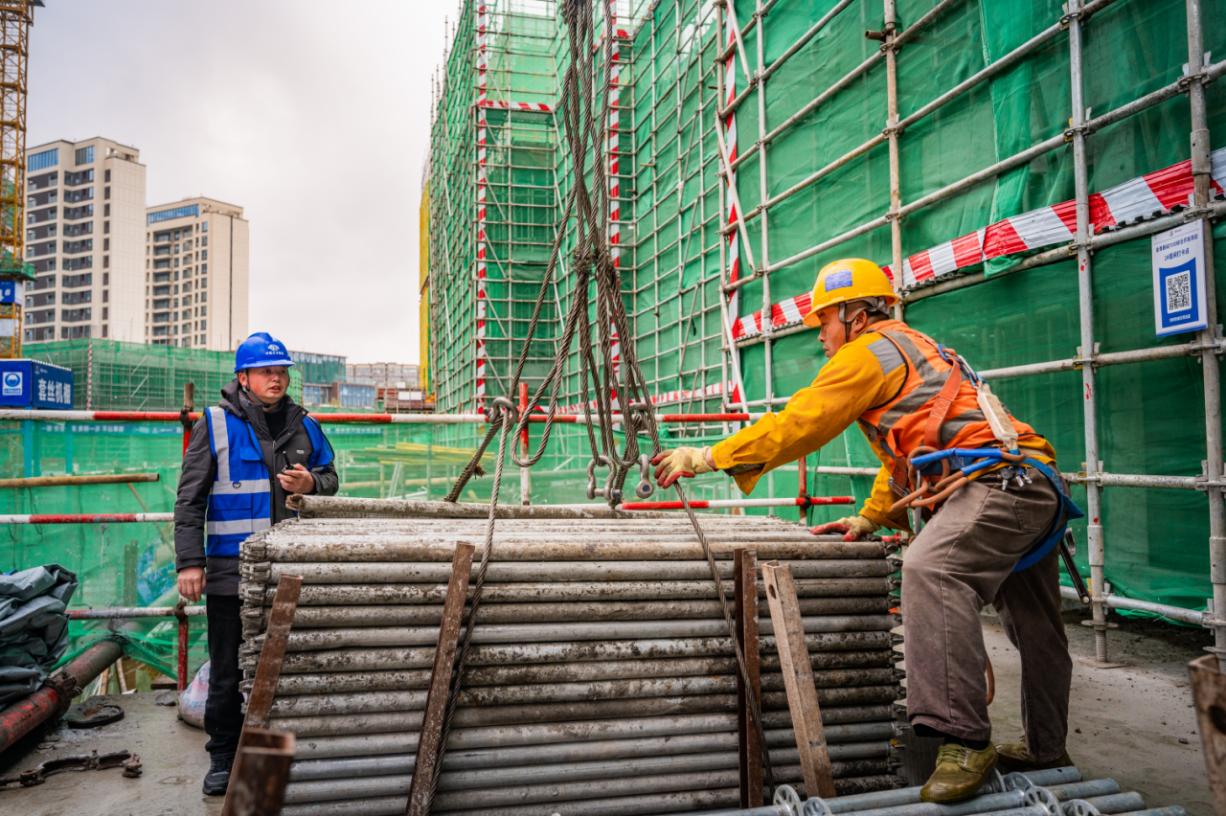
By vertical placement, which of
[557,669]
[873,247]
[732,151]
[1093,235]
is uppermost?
[732,151]

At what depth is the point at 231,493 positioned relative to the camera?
3242 millimetres

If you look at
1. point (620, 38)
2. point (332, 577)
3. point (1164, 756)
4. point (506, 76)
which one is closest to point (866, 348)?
point (332, 577)

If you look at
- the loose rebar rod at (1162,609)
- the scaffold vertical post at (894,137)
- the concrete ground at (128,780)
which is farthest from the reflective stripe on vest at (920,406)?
the scaffold vertical post at (894,137)

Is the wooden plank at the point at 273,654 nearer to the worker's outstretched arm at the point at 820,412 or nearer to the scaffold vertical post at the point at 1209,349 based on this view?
the worker's outstretched arm at the point at 820,412

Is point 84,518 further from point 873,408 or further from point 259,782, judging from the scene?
point 873,408

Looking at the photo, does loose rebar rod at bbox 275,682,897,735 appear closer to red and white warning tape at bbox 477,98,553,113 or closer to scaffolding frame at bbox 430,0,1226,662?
scaffolding frame at bbox 430,0,1226,662

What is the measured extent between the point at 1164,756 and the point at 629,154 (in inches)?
638

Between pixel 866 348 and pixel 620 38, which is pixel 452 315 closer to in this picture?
pixel 620 38

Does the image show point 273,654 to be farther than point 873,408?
No

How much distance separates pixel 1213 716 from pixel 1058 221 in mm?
4135

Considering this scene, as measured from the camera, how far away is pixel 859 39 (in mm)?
6531

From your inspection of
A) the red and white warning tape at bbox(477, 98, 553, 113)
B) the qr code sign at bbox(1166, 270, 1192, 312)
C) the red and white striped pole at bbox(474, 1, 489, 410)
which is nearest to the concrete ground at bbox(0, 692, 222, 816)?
the qr code sign at bbox(1166, 270, 1192, 312)

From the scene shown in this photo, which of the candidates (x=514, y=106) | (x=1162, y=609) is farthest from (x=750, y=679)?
(x=514, y=106)

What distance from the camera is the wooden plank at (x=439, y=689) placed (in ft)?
6.86
